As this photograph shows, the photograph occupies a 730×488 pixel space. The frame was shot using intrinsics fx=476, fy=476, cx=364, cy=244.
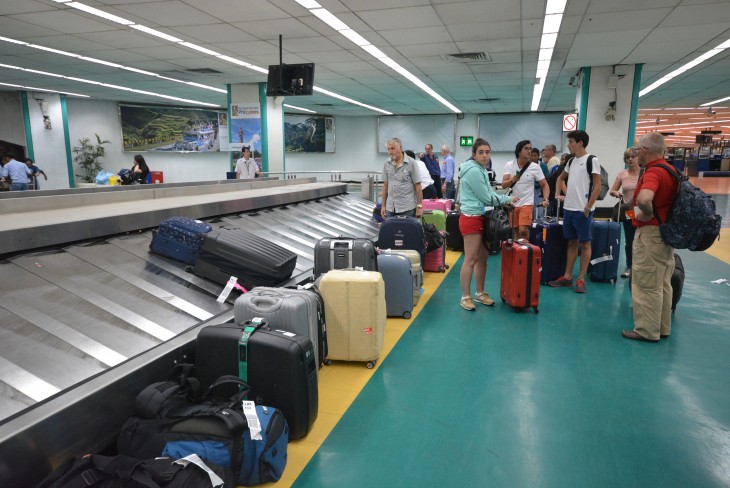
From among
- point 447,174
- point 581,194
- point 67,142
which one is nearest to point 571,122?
point 447,174

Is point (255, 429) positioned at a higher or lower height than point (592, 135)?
lower

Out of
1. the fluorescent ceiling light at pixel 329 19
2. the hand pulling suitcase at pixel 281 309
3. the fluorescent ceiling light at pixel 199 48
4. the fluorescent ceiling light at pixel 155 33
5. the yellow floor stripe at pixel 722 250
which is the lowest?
the yellow floor stripe at pixel 722 250

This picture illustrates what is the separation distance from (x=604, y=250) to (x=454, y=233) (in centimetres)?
267

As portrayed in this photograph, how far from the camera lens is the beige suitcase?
3.45m

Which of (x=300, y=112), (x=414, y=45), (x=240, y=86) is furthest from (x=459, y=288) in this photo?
(x=300, y=112)

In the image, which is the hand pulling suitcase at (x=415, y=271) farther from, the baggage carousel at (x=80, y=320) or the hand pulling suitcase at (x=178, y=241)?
the hand pulling suitcase at (x=178, y=241)

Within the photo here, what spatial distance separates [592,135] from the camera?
10812 mm

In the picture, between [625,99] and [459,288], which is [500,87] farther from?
[459,288]

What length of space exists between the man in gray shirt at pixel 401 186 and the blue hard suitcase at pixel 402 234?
1.14 feet

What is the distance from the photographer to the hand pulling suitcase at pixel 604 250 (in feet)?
19.6

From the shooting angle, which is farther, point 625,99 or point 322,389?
point 625,99

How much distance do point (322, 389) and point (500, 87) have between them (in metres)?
13.1

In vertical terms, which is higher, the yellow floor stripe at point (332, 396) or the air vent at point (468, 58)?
the air vent at point (468, 58)

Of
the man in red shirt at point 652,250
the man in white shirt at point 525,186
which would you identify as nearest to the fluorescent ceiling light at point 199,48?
the man in white shirt at point 525,186
